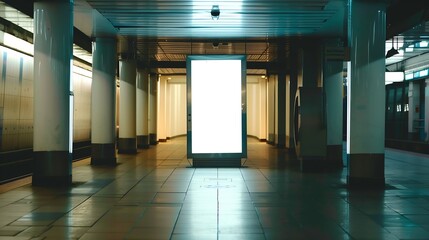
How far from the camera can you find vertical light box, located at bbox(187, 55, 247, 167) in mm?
14508

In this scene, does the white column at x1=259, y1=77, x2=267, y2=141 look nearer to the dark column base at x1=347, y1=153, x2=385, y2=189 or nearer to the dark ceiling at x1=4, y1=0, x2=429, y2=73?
the dark ceiling at x1=4, y1=0, x2=429, y2=73

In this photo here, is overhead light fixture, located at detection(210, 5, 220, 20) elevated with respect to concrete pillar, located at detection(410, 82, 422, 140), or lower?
elevated

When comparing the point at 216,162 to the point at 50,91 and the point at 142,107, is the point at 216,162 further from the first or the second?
the point at 142,107

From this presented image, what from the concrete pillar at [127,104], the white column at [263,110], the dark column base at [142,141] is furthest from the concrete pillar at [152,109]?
the concrete pillar at [127,104]

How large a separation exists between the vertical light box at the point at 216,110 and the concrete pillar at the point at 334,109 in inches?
102

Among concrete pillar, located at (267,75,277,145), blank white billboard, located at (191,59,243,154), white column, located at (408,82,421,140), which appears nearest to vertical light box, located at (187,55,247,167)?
blank white billboard, located at (191,59,243,154)

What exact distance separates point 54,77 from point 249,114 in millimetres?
29856

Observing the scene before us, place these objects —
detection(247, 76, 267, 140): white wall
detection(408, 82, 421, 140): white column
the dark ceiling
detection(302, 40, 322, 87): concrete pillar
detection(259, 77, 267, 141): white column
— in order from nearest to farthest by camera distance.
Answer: the dark ceiling < detection(302, 40, 322, 87): concrete pillar < detection(408, 82, 421, 140): white column < detection(259, 77, 267, 141): white column < detection(247, 76, 267, 140): white wall

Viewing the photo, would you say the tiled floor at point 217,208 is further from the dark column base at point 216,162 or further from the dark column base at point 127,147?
the dark column base at point 127,147

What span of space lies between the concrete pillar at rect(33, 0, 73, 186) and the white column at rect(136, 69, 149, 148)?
45.9 feet

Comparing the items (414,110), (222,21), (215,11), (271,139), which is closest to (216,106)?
(222,21)

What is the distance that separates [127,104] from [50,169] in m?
10.5

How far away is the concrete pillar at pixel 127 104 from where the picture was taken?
68.4ft

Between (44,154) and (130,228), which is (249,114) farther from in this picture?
(130,228)
